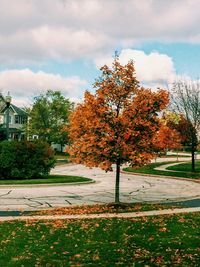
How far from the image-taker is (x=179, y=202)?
1925cm

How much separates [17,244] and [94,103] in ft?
23.9

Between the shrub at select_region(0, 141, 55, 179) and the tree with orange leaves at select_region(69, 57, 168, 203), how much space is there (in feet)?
41.8

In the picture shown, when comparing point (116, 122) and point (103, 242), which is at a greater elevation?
point (116, 122)

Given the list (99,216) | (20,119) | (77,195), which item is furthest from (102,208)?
(20,119)

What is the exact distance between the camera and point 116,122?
637 inches

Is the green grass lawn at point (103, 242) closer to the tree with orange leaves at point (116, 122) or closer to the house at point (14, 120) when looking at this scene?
the tree with orange leaves at point (116, 122)

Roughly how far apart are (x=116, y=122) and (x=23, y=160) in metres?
14.2

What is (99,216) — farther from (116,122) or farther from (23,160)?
(23,160)

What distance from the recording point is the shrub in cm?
2852

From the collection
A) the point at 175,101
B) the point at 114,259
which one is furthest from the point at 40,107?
the point at 114,259

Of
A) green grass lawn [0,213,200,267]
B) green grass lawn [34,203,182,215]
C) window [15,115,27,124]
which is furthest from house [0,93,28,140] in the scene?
green grass lawn [0,213,200,267]

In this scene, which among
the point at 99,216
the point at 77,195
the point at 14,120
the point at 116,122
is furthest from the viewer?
the point at 14,120

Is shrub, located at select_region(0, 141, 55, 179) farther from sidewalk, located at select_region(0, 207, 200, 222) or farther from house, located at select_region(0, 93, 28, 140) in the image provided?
house, located at select_region(0, 93, 28, 140)

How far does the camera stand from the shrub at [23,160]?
2852cm
